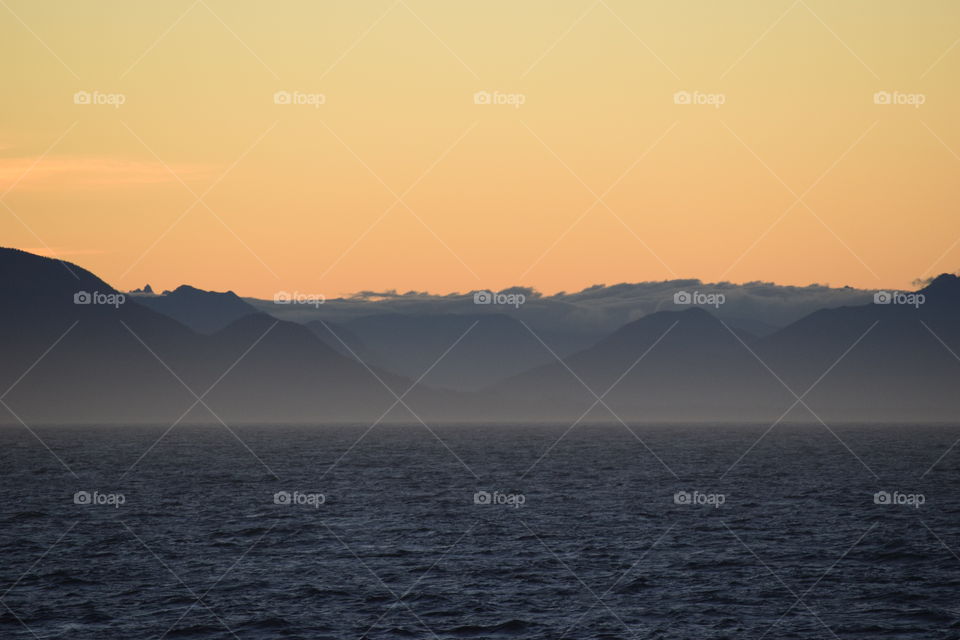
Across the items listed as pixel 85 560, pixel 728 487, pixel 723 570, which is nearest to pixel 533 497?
pixel 728 487

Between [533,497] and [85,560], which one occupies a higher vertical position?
[533,497]

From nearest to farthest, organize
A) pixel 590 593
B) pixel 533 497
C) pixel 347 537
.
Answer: pixel 590 593 → pixel 347 537 → pixel 533 497

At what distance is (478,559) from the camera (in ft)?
179

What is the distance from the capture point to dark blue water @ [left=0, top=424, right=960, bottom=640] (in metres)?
41.2

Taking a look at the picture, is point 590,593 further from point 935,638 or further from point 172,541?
point 172,541

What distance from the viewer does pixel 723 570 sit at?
51875 mm

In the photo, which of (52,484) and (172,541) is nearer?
(172,541)

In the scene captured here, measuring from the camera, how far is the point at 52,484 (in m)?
99.0

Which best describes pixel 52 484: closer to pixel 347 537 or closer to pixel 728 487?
pixel 347 537

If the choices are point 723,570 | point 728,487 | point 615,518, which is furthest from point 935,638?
point 728,487

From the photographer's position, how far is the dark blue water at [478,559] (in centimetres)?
4119

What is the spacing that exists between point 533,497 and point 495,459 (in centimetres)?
6046


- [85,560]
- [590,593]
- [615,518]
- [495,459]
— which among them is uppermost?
[495,459]

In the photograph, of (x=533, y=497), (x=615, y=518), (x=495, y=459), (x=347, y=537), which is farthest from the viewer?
(x=495, y=459)
